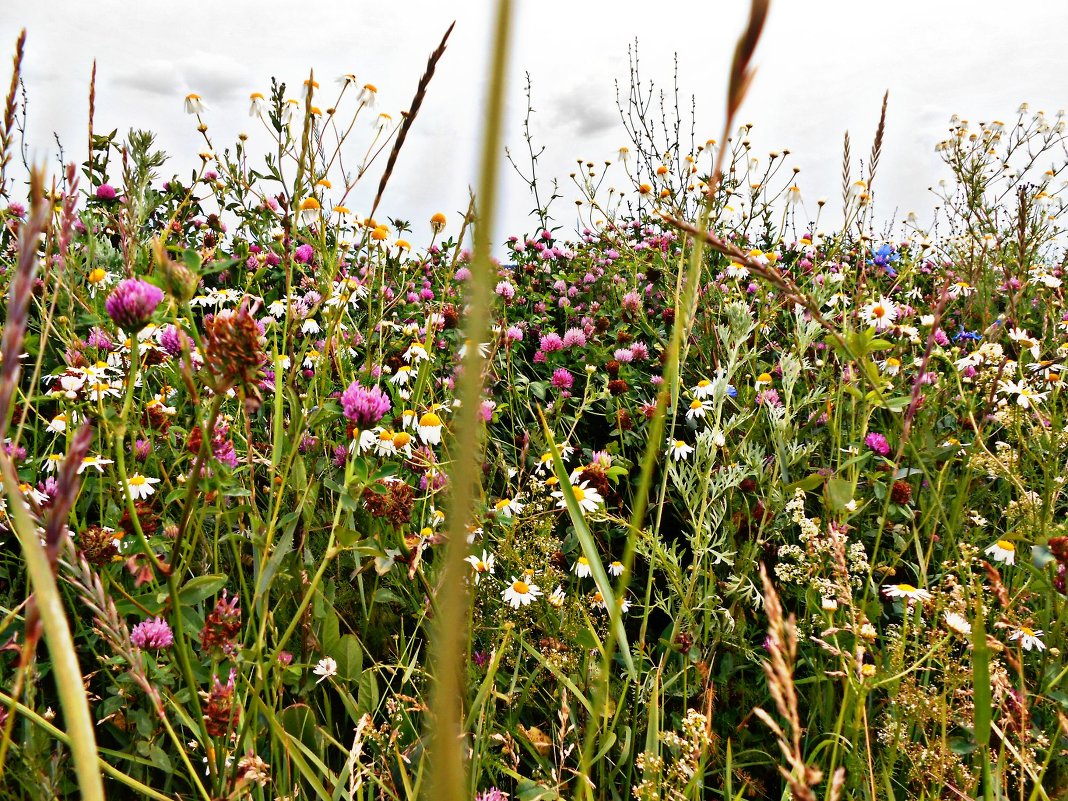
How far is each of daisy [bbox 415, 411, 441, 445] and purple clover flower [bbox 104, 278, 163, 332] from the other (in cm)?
69

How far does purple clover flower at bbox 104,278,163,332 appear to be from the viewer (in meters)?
0.74

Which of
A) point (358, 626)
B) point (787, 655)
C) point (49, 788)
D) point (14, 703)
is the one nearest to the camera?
point (787, 655)

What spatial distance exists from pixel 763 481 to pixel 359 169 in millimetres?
1084

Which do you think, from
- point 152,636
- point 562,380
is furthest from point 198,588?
point 562,380

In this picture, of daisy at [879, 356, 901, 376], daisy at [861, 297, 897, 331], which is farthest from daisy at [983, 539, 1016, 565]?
daisy at [861, 297, 897, 331]

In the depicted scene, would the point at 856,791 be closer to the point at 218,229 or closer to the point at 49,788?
the point at 49,788

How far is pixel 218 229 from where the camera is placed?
3199 mm

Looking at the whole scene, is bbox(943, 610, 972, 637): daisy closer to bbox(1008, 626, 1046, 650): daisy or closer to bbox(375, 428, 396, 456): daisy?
bbox(1008, 626, 1046, 650): daisy

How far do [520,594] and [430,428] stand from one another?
383mm

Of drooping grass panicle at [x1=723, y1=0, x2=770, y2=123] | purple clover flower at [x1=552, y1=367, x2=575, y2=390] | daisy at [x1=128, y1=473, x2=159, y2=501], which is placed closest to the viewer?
drooping grass panicle at [x1=723, y1=0, x2=770, y2=123]

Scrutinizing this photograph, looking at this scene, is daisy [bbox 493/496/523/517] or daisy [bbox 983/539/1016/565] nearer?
daisy [bbox 493/496/523/517]

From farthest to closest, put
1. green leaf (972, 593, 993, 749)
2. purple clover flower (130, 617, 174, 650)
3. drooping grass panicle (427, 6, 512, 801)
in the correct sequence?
1. purple clover flower (130, 617, 174, 650)
2. green leaf (972, 593, 993, 749)
3. drooping grass panicle (427, 6, 512, 801)

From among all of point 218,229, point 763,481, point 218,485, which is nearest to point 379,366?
point 218,485

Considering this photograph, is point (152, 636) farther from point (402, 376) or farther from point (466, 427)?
point (466, 427)
